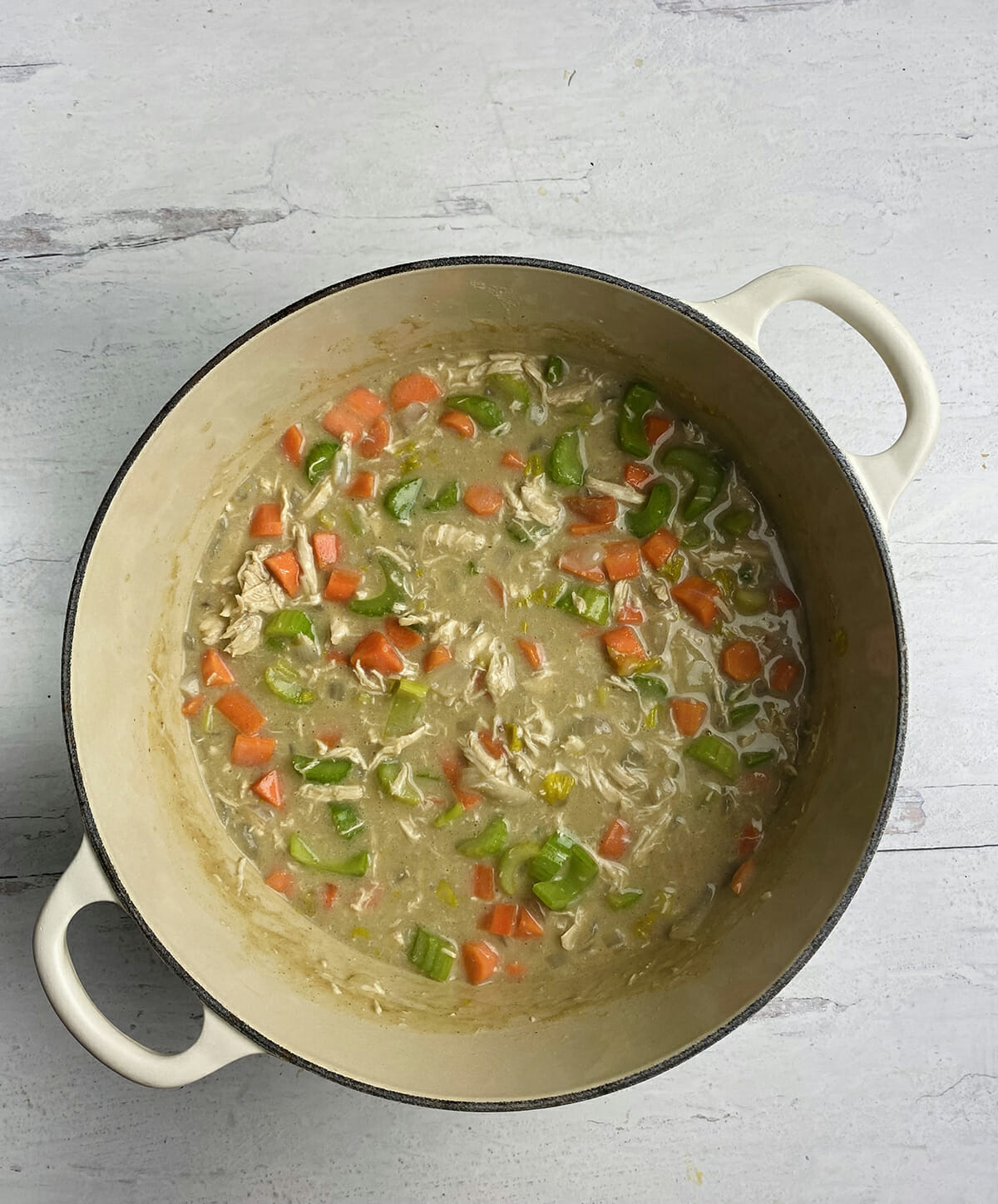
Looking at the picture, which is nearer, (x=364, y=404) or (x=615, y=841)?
(x=615, y=841)

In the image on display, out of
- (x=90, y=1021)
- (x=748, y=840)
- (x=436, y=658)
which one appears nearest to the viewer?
(x=90, y=1021)

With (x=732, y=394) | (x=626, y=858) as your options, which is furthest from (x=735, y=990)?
(x=732, y=394)

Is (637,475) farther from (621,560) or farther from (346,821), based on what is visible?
(346,821)

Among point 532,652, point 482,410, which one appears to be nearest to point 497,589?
point 532,652

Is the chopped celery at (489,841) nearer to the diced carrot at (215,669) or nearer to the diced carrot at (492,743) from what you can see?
the diced carrot at (492,743)

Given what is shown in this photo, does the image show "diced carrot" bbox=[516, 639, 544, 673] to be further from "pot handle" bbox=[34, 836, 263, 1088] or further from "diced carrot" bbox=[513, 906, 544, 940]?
"pot handle" bbox=[34, 836, 263, 1088]

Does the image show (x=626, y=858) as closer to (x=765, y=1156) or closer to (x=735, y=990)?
(x=735, y=990)

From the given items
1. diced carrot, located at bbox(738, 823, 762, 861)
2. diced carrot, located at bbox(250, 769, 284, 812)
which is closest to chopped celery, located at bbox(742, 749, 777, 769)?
diced carrot, located at bbox(738, 823, 762, 861)
